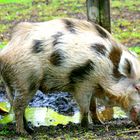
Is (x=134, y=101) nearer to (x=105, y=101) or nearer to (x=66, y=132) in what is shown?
(x=105, y=101)

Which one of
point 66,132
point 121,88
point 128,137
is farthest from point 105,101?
point 128,137

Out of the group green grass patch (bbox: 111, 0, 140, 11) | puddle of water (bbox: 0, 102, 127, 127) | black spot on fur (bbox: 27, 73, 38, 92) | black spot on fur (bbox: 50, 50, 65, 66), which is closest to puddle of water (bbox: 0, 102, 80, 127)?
puddle of water (bbox: 0, 102, 127, 127)

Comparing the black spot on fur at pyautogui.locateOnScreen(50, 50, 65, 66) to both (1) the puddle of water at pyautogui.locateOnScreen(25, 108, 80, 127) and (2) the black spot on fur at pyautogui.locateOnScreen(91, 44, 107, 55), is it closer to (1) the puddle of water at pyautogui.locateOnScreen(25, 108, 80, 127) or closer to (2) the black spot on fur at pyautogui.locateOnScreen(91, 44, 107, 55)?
(2) the black spot on fur at pyautogui.locateOnScreen(91, 44, 107, 55)

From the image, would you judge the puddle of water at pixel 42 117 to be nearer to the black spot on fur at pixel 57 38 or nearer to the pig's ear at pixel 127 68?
the pig's ear at pixel 127 68

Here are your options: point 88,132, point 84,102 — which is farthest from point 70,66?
point 88,132

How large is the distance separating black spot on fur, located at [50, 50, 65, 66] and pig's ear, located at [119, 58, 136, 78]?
943 millimetres

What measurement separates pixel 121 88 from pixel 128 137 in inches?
53.7

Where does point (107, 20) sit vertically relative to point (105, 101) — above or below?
above

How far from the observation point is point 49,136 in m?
7.30

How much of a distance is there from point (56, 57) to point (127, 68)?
1.13m

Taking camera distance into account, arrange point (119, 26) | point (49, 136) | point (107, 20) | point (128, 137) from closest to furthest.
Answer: point (128, 137) < point (49, 136) < point (107, 20) < point (119, 26)

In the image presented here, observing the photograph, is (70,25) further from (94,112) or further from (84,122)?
(94,112)

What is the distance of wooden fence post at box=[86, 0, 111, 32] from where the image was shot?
32.1ft

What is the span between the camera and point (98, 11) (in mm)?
9812
